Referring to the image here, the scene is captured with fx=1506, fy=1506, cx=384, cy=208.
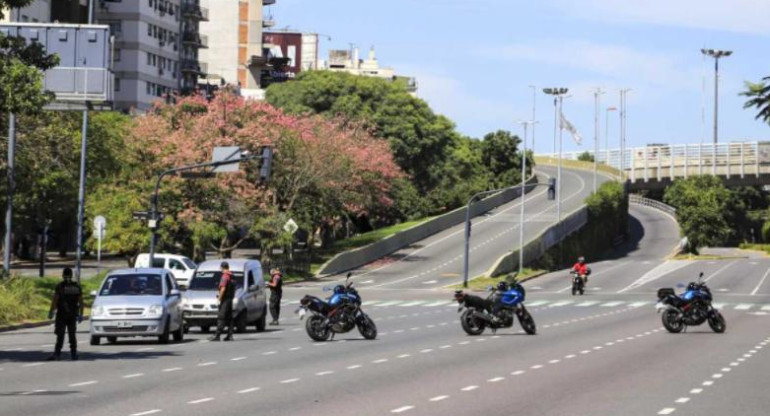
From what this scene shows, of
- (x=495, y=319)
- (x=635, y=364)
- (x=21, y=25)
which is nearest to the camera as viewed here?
(x=635, y=364)

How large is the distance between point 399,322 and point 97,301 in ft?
43.6

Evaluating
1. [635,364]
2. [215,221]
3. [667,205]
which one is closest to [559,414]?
[635,364]

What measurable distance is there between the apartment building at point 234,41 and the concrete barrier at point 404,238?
3386cm

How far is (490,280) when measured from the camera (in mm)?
78500

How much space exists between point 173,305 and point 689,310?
13271mm

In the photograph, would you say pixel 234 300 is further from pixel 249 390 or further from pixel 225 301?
pixel 249 390

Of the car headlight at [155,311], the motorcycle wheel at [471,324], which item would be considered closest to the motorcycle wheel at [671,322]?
the motorcycle wheel at [471,324]

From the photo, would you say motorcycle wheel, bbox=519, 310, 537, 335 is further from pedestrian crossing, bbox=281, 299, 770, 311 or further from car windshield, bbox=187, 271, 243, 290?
pedestrian crossing, bbox=281, 299, 770, 311

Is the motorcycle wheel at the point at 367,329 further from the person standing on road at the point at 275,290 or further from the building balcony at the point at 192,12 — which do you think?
the building balcony at the point at 192,12

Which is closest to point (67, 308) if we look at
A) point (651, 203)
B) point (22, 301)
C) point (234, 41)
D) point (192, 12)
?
point (22, 301)

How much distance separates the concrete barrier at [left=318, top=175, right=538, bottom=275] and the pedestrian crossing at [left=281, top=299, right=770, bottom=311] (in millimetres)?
22031

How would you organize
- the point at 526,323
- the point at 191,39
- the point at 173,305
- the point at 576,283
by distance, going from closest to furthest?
the point at 173,305
the point at 526,323
the point at 576,283
the point at 191,39

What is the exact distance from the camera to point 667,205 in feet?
543

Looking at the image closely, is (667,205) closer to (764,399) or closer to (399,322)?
(399,322)
